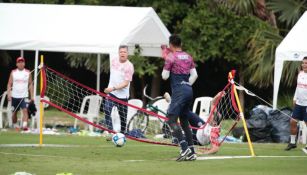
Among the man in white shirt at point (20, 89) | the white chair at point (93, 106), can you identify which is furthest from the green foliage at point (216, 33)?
the man in white shirt at point (20, 89)

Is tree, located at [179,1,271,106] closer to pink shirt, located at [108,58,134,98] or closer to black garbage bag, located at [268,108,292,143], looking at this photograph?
black garbage bag, located at [268,108,292,143]

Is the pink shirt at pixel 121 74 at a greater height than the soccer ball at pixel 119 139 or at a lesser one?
greater

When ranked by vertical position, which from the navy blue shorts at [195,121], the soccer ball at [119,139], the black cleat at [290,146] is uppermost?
the navy blue shorts at [195,121]

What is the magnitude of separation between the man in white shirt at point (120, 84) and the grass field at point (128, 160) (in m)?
0.57

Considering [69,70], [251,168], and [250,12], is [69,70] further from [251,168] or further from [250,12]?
[251,168]

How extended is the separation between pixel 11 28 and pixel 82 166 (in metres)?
12.2

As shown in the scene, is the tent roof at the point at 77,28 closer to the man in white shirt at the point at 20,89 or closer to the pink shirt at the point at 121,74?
the man in white shirt at the point at 20,89

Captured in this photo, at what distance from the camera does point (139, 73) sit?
3209cm

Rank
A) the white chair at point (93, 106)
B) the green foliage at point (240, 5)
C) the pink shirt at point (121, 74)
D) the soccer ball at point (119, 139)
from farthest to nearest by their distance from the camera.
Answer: the green foliage at point (240, 5) → the white chair at point (93, 106) → the pink shirt at point (121, 74) → the soccer ball at point (119, 139)

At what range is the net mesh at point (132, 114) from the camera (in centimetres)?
1880

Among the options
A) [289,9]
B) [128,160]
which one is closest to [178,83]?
[128,160]

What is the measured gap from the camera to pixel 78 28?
26172 millimetres

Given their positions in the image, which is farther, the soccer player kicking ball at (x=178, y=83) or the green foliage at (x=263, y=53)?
the green foliage at (x=263, y=53)

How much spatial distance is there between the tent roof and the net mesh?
120 cm
